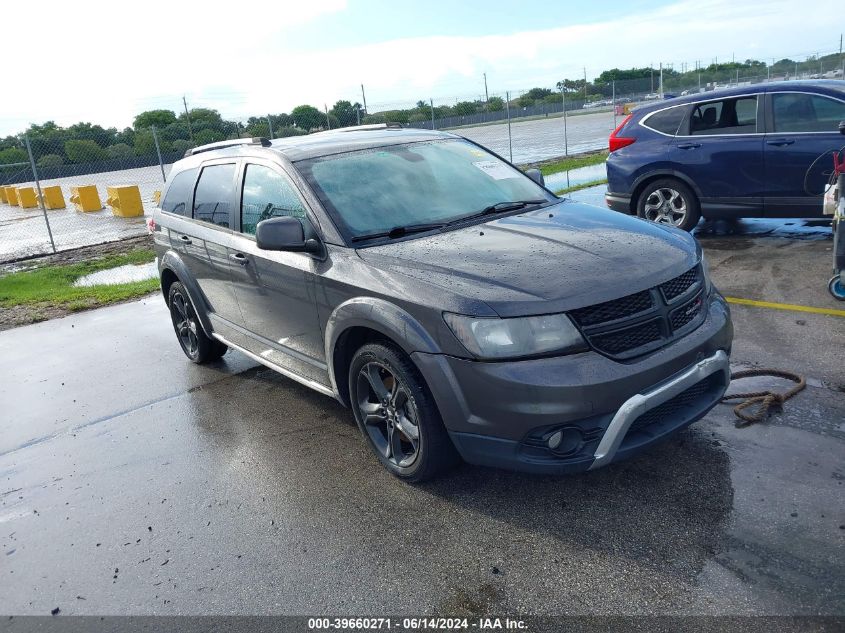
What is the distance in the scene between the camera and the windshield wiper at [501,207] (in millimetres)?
4211

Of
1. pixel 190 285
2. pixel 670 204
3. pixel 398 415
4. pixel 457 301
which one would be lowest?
pixel 398 415

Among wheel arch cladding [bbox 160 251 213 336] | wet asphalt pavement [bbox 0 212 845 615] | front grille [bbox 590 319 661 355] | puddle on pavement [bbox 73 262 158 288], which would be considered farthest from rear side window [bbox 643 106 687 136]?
puddle on pavement [bbox 73 262 158 288]

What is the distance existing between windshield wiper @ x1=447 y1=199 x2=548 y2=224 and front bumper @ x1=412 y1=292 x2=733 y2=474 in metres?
1.22

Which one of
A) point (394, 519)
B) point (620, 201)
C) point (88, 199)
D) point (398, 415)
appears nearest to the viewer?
point (394, 519)

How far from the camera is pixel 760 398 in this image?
13.9 ft

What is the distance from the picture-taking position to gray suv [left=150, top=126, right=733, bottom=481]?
10.2ft

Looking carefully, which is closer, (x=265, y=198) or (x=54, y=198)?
(x=265, y=198)

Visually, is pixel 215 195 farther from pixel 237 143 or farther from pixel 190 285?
pixel 190 285

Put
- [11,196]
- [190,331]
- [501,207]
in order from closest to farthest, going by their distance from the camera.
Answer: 1. [501,207]
2. [190,331]
3. [11,196]

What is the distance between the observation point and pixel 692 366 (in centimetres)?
335

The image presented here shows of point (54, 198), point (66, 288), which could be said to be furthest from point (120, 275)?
point (54, 198)

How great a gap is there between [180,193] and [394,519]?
11.7 ft

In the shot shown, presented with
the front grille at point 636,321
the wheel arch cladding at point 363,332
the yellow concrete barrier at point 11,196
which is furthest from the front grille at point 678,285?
the yellow concrete barrier at point 11,196

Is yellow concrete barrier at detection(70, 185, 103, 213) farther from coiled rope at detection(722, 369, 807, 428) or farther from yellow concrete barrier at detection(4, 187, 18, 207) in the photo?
coiled rope at detection(722, 369, 807, 428)
